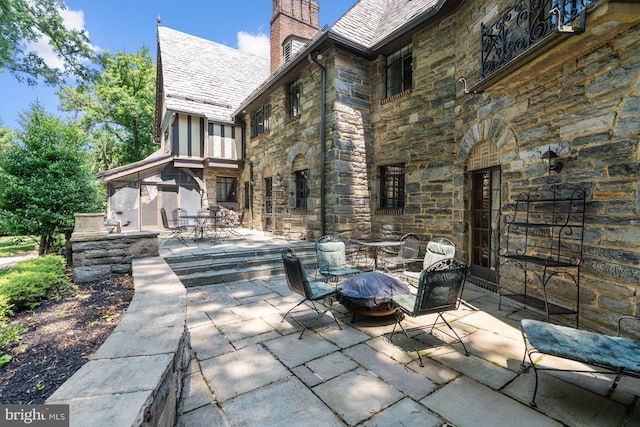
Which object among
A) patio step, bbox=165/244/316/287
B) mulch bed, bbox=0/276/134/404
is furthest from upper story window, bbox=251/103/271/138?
mulch bed, bbox=0/276/134/404

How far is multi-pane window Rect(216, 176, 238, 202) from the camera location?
12500 millimetres

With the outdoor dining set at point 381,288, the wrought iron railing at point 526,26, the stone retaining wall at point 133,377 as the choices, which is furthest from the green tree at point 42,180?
the wrought iron railing at point 526,26

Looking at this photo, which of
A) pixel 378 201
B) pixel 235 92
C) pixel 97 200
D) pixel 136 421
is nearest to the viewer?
pixel 136 421

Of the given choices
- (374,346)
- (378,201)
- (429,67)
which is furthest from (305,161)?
(374,346)

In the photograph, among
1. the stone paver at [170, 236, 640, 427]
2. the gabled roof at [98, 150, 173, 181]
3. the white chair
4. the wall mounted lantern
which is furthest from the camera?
the gabled roof at [98, 150, 173, 181]

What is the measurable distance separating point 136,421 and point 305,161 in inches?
292

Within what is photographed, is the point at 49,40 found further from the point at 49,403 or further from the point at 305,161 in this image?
the point at 49,403

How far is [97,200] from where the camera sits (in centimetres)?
580

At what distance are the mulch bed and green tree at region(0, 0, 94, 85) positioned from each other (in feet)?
27.8

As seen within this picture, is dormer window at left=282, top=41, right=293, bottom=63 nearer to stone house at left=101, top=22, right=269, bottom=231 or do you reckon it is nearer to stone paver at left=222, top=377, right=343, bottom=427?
stone house at left=101, top=22, right=269, bottom=231

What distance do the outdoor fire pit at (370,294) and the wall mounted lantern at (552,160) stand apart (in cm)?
244

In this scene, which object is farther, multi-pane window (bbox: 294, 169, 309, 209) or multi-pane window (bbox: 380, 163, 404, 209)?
multi-pane window (bbox: 294, 169, 309, 209)

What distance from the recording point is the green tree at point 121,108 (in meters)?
17.1

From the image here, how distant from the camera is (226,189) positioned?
41.8 feet
